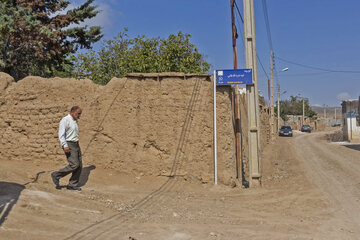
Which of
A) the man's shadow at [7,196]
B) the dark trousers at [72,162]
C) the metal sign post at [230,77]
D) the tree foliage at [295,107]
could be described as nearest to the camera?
the man's shadow at [7,196]

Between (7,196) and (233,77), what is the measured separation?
489cm

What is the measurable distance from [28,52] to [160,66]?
5.90 metres

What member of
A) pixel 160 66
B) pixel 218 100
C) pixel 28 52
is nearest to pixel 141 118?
pixel 218 100

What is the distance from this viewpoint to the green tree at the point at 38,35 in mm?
14094

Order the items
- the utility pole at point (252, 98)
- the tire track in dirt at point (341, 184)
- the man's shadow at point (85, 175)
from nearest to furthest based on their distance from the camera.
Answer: the tire track in dirt at point (341, 184)
the man's shadow at point (85, 175)
the utility pole at point (252, 98)

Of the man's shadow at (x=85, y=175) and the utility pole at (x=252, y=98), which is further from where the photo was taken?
the utility pole at (x=252, y=98)

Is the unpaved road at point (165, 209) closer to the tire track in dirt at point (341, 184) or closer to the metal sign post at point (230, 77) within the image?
the tire track in dirt at point (341, 184)

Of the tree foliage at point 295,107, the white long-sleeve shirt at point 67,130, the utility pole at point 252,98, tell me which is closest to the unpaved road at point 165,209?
the utility pole at point 252,98

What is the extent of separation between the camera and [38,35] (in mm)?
14336

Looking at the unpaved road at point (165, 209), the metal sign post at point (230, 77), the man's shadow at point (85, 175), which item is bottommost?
the unpaved road at point (165, 209)

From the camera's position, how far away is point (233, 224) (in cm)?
500

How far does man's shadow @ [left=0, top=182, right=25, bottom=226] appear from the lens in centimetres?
437

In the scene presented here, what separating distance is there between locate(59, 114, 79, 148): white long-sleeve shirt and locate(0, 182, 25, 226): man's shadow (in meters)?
1.00

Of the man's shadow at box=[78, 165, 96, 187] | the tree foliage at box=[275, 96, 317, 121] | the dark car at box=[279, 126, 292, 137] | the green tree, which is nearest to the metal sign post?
the man's shadow at box=[78, 165, 96, 187]
